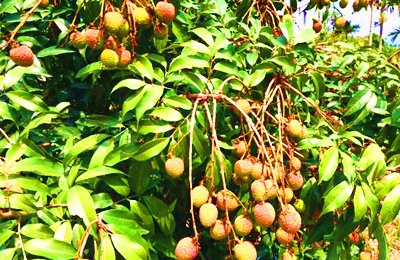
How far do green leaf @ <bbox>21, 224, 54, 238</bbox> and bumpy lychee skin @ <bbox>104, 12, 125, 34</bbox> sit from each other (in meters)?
0.47

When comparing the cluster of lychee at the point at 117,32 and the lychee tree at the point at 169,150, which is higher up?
the cluster of lychee at the point at 117,32

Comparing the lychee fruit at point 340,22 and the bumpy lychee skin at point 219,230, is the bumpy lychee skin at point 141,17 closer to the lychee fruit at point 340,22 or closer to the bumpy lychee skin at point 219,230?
the bumpy lychee skin at point 219,230

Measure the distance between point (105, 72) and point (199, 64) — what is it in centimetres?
47

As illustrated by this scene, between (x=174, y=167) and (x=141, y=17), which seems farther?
(x=141, y=17)

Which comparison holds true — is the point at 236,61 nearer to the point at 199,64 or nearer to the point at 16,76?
the point at 199,64

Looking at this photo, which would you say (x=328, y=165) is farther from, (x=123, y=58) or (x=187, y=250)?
(x=123, y=58)

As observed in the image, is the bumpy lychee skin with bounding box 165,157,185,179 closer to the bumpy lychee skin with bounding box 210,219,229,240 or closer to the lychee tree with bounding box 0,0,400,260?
the lychee tree with bounding box 0,0,400,260

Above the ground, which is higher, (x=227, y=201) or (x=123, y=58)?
(x=123, y=58)

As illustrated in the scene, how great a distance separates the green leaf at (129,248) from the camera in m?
0.70

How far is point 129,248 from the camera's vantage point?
706mm

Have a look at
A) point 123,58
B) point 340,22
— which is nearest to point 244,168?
point 123,58

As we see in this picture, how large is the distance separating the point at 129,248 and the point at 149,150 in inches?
8.4

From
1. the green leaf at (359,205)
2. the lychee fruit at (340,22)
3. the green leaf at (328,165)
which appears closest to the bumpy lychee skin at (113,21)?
the green leaf at (328,165)

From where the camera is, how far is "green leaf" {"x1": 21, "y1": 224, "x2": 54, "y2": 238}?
0.75m
